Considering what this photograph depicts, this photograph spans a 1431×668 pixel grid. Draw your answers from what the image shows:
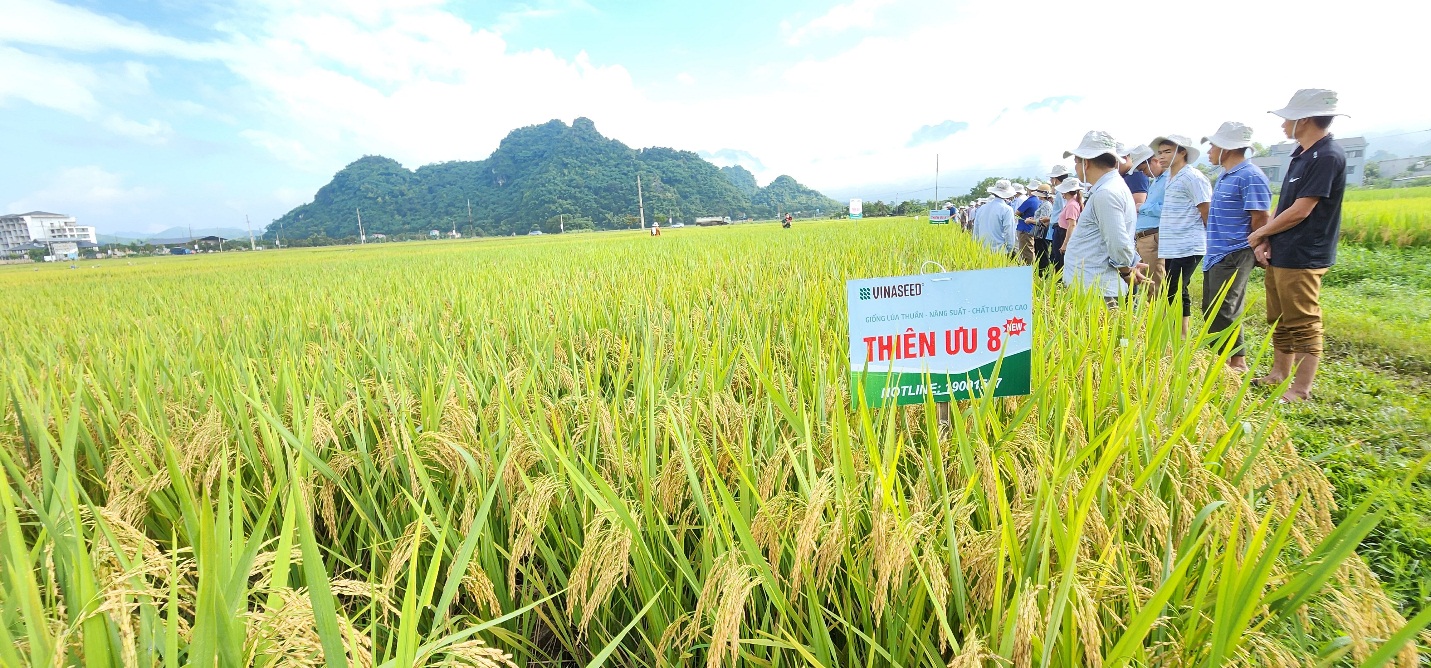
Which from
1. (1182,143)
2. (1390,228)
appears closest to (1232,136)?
(1182,143)

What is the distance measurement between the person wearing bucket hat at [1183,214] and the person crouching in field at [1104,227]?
0.60 m

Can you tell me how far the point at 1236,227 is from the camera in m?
3.33

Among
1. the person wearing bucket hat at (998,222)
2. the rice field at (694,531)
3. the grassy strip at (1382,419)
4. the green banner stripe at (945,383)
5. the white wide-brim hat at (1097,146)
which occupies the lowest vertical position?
the grassy strip at (1382,419)

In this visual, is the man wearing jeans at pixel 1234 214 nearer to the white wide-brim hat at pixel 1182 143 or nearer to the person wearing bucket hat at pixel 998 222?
the white wide-brim hat at pixel 1182 143

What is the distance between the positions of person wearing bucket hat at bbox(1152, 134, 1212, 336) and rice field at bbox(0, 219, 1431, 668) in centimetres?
215

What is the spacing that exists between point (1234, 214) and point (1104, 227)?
86cm

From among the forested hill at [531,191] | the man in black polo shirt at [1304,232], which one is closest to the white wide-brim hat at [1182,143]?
the man in black polo shirt at [1304,232]

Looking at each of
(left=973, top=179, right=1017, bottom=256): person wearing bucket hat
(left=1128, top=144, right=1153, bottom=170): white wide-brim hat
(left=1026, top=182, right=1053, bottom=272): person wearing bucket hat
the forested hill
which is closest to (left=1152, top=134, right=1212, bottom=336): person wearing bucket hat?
(left=1128, top=144, right=1153, bottom=170): white wide-brim hat

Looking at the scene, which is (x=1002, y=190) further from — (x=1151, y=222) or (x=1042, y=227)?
(x=1151, y=222)

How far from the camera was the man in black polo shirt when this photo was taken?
2.78 m

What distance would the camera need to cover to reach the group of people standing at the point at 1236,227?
9.26 feet

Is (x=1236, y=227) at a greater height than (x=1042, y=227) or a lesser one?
lesser

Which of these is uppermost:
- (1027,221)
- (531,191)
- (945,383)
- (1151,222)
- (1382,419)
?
(531,191)

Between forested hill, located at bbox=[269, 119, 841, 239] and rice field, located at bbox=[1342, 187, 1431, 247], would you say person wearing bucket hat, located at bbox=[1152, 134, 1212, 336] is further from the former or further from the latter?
forested hill, located at bbox=[269, 119, 841, 239]
